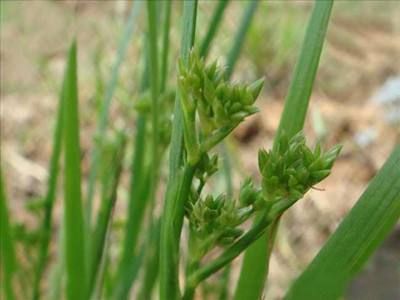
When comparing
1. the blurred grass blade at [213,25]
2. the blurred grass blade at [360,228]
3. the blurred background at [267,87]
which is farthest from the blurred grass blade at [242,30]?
the blurred background at [267,87]

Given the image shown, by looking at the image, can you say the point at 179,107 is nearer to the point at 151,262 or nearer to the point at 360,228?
the point at 360,228

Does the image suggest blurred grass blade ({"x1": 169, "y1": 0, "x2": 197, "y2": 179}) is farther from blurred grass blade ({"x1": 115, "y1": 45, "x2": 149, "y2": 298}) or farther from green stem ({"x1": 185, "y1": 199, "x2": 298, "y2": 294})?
blurred grass blade ({"x1": 115, "y1": 45, "x2": 149, "y2": 298})

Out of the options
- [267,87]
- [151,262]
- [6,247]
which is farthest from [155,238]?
[267,87]

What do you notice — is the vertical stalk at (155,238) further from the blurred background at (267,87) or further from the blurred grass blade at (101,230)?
the blurred background at (267,87)

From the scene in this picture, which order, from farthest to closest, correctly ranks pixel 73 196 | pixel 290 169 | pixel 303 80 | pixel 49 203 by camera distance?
pixel 49 203
pixel 73 196
pixel 303 80
pixel 290 169

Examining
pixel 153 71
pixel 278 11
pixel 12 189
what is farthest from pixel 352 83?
pixel 153 71

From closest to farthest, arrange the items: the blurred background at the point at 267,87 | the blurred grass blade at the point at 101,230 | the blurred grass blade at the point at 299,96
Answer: the blurred grass blade at the point at 299,96
the blurred grass blade at the point at 101,230
the blurred background at the point at 267,87
